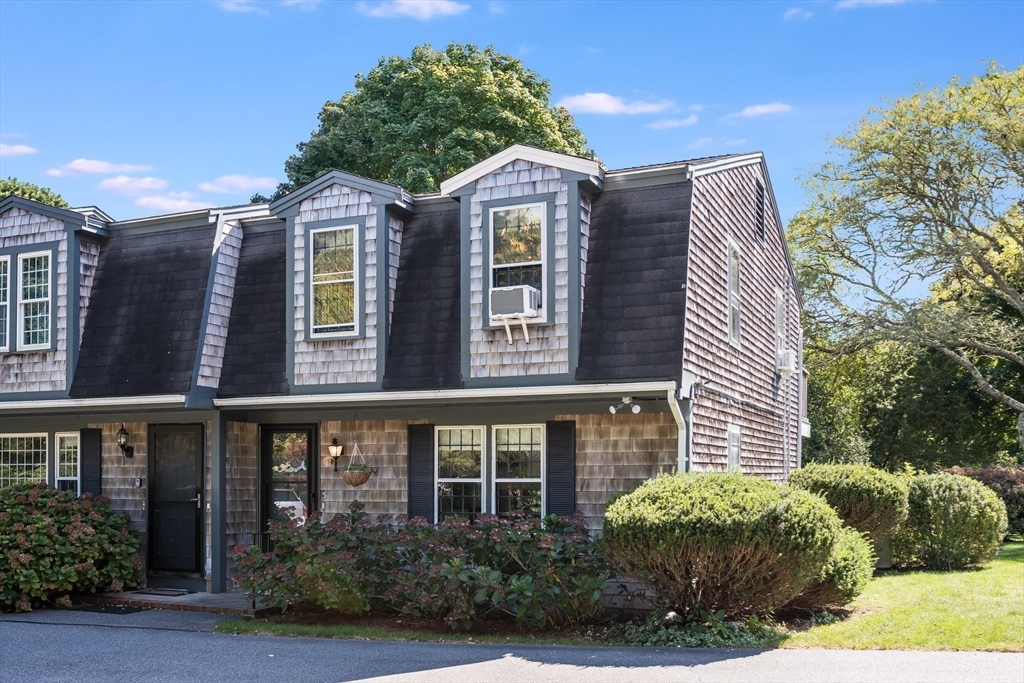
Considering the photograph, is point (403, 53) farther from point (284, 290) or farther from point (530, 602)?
point (530, 602)

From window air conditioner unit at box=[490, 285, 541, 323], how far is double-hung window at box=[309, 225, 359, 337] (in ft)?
7.18

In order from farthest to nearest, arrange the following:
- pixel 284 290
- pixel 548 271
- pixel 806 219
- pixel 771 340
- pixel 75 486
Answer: pixel 806 219
pixel 771 340
pixel 75 486
pixel 284 290
pixel 548 271

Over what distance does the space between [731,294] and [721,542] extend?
562 centimetres

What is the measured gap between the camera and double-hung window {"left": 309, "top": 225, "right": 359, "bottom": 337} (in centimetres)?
1336

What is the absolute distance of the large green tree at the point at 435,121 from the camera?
Answer: 89.5ft

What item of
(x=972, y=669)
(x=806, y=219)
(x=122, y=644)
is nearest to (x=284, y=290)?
(x=122, y=644)

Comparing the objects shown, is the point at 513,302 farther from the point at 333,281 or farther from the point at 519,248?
the point at 333,281

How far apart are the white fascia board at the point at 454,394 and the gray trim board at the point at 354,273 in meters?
0.80

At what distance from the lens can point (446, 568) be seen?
35.2ft

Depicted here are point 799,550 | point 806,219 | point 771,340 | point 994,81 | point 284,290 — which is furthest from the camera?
point 806,219

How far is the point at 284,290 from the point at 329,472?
2.60m

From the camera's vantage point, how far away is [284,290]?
14.0 metres

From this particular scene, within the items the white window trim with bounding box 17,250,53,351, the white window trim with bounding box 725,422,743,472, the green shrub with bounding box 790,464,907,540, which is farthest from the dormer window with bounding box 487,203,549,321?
the white window trim with bounding box 17,250,53,351

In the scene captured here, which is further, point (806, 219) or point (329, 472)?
point (806, 219)
